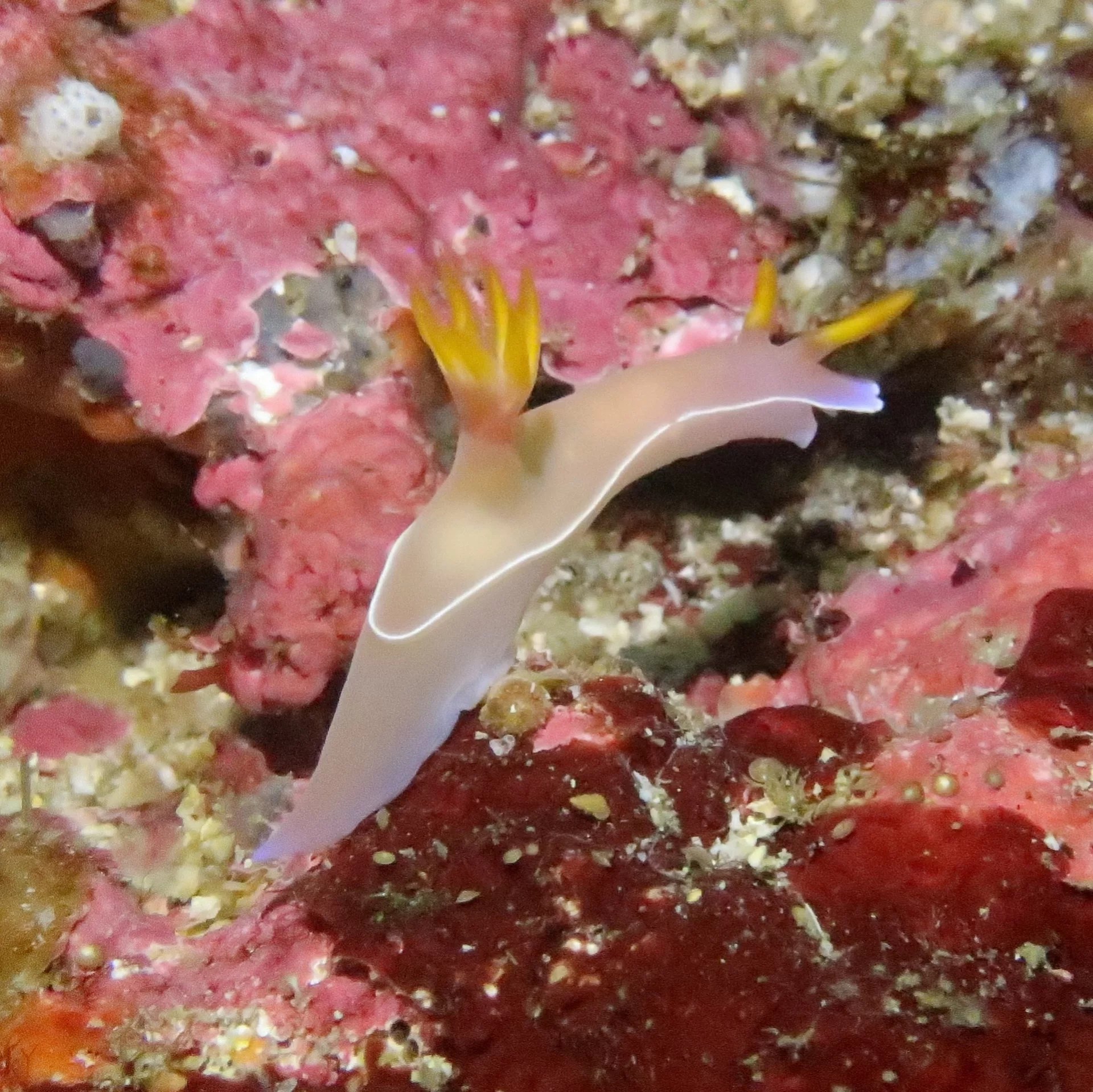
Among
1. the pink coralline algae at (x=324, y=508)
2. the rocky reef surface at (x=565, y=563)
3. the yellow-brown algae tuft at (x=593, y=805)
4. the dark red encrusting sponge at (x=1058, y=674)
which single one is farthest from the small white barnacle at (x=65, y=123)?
the dark red encrusting sponge at (x=1058, y=674)

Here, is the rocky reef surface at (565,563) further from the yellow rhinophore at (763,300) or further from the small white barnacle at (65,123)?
the yellow rhinophore at (763,300)

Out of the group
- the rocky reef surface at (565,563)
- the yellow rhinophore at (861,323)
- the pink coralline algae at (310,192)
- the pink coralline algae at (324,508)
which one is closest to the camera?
the rocky reef surface at (565,563)

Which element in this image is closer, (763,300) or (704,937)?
(704,937)

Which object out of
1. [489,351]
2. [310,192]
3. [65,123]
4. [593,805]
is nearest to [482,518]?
[489,351]

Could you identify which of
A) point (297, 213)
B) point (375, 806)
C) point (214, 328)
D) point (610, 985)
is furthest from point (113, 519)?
point (610, 985)

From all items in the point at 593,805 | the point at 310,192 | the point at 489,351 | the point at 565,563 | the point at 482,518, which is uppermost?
the point at 310,192

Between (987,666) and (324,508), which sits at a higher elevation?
(324,508)

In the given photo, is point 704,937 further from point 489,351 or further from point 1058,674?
point 489,351

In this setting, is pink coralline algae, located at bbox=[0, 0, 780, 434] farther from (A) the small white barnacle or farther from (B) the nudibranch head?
(B) the nudibranch head
